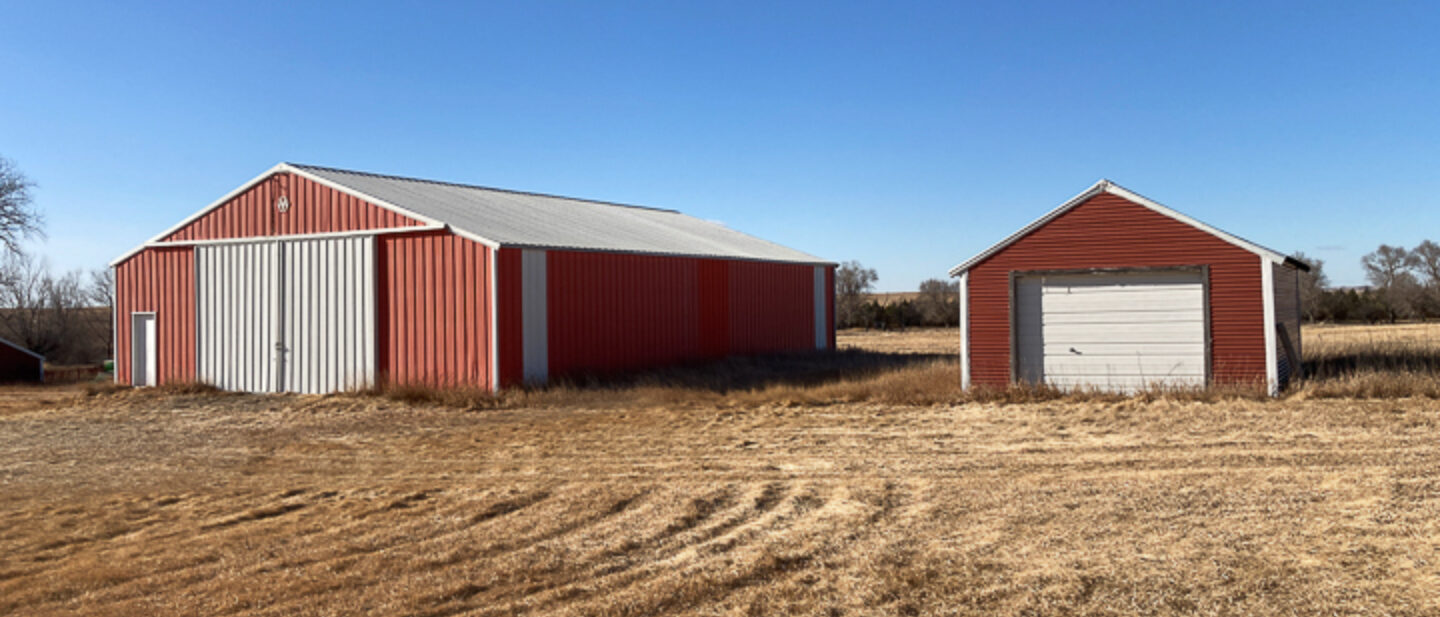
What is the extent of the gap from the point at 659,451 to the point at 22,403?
56.8 feet

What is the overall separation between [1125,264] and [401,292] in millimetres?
13032

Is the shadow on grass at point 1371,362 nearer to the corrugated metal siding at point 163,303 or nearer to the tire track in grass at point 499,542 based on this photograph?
the tire track in grass at point 499,542

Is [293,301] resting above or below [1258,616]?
above

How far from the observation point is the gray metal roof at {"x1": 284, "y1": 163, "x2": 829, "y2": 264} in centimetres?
2086

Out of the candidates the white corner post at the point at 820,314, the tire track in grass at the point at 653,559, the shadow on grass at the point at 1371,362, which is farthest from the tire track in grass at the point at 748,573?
the white corner post at the point at 820,314

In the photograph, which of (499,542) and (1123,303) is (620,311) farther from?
(499,542)

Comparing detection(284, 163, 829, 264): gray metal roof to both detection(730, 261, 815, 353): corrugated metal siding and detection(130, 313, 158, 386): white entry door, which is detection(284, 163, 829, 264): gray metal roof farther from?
detection(130, 313, 158, 386): white entry door

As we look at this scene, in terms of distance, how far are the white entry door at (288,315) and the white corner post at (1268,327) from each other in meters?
15.4

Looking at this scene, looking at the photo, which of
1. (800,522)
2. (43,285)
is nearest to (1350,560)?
(800,522)

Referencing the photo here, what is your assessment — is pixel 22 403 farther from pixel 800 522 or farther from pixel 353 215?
pixel 800 522

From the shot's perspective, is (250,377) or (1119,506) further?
(250,377)

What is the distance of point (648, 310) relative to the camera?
2300cm

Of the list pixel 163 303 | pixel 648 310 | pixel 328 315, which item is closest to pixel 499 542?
pixel 328 315

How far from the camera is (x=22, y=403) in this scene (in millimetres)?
22125
